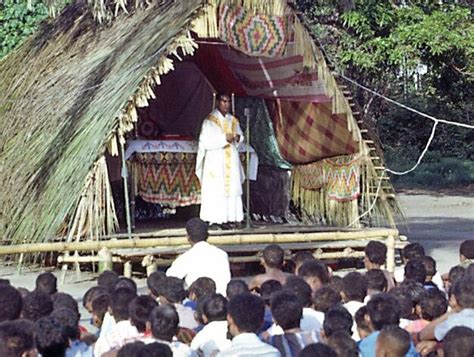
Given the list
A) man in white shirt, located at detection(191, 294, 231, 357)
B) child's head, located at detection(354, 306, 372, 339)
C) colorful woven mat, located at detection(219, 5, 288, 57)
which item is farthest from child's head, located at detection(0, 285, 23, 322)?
colorful woven mat, located at detection(219, 5, 288, 57)

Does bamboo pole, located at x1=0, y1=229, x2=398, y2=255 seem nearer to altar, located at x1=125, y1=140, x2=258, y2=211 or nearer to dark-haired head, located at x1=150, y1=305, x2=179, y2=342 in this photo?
altar, located at x1=125, y1=140, x2=258, y2=211

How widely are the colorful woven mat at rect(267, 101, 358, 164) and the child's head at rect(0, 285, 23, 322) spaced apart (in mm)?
7631

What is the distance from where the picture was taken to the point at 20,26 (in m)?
17.8

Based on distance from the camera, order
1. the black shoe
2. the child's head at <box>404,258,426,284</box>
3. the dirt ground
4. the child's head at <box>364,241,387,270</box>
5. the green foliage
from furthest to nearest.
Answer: the green foliage
the black shoe
the dirt ground
the child's head at <box>364,241,387,270</box>
the child's head at <box>404,258,426,284</box>

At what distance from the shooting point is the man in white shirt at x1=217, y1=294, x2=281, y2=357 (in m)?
5.19

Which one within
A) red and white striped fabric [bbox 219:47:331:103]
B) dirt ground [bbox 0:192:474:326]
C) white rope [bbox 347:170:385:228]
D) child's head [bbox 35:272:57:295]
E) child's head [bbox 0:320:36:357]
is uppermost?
red and white striped fabric [bbox 219:47:331:103]

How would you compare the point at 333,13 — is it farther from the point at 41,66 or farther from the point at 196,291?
the point at 196,291

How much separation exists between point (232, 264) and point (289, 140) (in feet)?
8.86

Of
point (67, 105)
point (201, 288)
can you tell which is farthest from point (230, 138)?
point (201, 288)

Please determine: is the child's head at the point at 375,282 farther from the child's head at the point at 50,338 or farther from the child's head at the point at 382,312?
the child's head at the point at 50,338

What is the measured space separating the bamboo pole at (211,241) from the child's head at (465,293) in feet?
17.2

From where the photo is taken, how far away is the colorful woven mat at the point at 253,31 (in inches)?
452

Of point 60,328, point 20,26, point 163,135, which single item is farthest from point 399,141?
point 60,328

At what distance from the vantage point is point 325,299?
6281 millimetres
